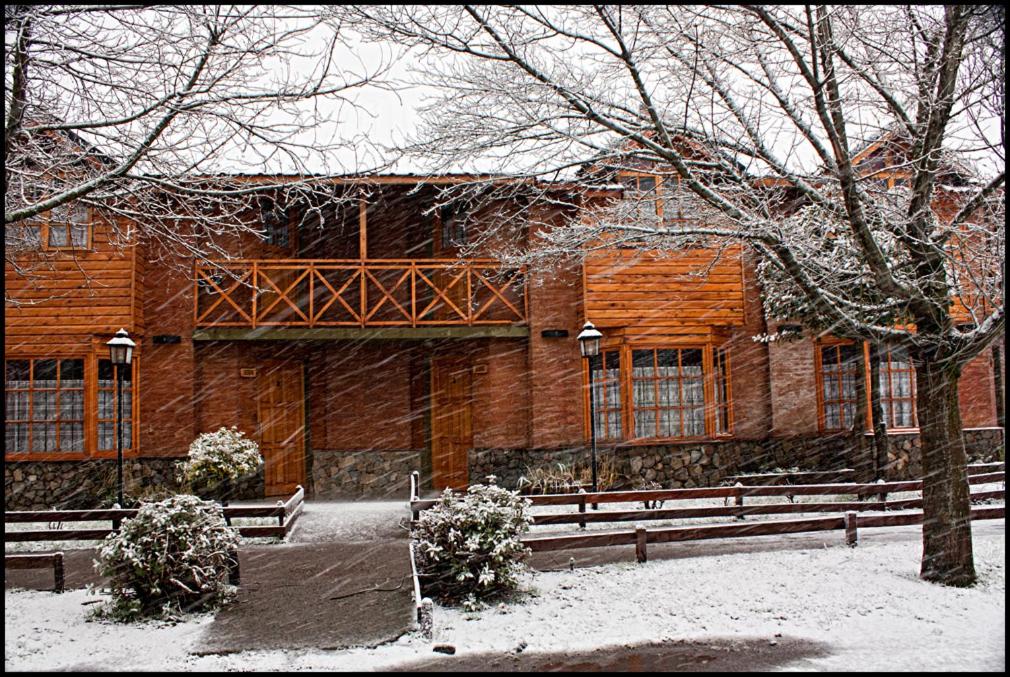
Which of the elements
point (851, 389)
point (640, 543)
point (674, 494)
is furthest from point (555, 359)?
point (640, 543)

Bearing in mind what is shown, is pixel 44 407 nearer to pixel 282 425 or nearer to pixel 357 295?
pixel 282 425

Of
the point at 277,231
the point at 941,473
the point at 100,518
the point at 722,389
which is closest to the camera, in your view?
the point at 941,473

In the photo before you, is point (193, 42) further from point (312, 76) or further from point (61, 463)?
point (61, 463)

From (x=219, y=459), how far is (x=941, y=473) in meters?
10.4

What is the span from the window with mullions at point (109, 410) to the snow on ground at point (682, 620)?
20.3 feet

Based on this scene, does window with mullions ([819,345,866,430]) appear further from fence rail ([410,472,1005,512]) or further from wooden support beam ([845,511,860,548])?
wooden support beam ([845,511,860,548])

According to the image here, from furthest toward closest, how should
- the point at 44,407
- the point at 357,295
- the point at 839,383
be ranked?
the point at 357,295, the point at 839,383, the point at 44,407

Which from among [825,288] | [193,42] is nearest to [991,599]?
[825,288]

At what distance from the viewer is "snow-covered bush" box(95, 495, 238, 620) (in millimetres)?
6652

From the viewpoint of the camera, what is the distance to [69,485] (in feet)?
42.7

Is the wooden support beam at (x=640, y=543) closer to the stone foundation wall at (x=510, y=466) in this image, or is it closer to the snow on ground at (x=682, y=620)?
the snow on ground at (x=682, y=620)

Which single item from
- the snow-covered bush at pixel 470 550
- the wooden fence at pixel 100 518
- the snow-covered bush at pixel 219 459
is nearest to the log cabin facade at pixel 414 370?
the snow-covered bush at pixel 219 459

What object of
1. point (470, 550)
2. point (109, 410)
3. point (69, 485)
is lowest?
point (470, 550)

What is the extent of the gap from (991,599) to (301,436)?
39.0 ft
